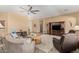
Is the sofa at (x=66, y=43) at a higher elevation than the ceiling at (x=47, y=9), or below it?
below

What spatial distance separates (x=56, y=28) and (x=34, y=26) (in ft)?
1.16

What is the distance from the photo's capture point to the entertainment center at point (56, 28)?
179 cm

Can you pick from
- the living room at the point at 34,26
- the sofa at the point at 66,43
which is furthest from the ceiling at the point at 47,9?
the sofa at the point at 66,43

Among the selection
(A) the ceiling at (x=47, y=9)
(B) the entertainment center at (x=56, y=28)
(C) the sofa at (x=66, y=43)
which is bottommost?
(C) the sofa at (x=66, y=43)

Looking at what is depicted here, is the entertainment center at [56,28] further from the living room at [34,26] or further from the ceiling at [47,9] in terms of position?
the ceiling at [47,9]

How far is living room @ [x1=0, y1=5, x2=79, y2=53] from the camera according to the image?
175 cm

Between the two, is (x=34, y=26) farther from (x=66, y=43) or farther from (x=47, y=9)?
(x=66, y=43)

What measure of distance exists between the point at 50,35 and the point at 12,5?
0.77m

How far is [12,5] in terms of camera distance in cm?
178

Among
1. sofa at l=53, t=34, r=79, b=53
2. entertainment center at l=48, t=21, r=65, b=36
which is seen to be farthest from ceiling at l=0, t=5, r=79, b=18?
sofa at l=53, t=34, r=79, b=53
